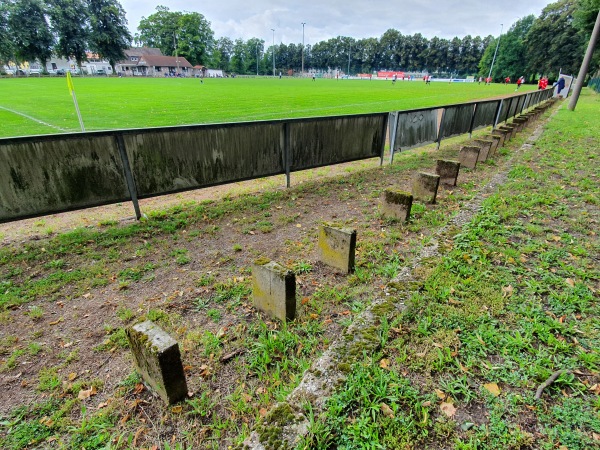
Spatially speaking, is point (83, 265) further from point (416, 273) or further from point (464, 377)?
point (464, 377)

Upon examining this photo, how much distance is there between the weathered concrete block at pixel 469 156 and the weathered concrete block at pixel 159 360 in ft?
24.9

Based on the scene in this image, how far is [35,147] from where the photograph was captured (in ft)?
13.2

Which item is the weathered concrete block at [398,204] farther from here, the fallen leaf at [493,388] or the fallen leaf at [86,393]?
the fallen leaf at [86,393]

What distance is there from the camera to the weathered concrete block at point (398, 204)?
454 centimetres

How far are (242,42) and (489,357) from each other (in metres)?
154

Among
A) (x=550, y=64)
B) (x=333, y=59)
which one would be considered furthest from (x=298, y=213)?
(x=333, y=59)

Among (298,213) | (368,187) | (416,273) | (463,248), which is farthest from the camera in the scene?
(368,187)

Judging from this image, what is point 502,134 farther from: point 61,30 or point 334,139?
point 61,30

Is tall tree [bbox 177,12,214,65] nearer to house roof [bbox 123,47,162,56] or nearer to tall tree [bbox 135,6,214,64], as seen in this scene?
tall tree [bbox 135,6,214,64]

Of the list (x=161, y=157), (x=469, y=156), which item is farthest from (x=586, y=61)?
(x=161, y=157)

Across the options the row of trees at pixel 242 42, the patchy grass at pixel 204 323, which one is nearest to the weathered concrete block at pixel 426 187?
the patchy grass at pixel 204 323

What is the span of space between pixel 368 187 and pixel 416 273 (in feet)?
11.3

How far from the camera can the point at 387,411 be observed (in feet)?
6.33

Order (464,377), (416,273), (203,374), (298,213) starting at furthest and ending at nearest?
(298,213) → (416,273) → (203,374) → (464,377)
